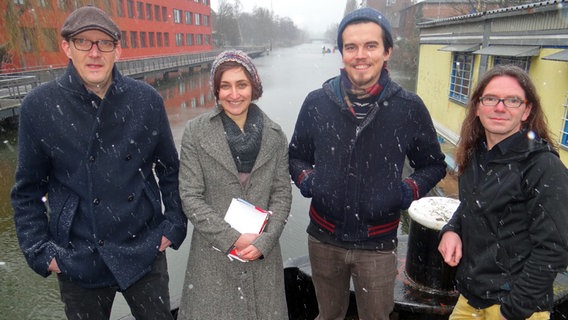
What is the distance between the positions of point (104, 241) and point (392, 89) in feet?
5.97

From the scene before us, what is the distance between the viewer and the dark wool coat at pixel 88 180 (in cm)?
205

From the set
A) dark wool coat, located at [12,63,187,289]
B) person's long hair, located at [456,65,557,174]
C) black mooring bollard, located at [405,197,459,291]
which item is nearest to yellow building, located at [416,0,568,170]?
black mooring bollard, located at [405,197,459,291]

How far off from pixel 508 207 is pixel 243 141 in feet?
4.58

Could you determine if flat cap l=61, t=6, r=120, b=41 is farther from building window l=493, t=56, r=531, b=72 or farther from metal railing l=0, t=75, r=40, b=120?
metal railing l=0, t=75, r=40, b=120

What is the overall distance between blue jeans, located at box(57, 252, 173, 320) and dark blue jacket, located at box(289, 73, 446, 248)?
105cm

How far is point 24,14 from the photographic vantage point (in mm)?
14469

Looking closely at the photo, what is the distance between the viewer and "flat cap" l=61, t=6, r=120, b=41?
1998 millimetres

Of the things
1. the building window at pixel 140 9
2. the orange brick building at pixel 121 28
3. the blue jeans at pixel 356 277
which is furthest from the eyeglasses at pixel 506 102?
the building window at pixel 140 9

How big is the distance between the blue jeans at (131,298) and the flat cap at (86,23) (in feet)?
4.30

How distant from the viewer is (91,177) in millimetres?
2088

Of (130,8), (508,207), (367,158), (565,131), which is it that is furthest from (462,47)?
(130,8)

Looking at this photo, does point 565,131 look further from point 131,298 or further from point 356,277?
point 131,298

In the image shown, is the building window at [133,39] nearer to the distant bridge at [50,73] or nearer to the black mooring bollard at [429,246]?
the distant bridge at [50,73]

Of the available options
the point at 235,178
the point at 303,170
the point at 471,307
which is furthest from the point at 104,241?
the point at 471,307
